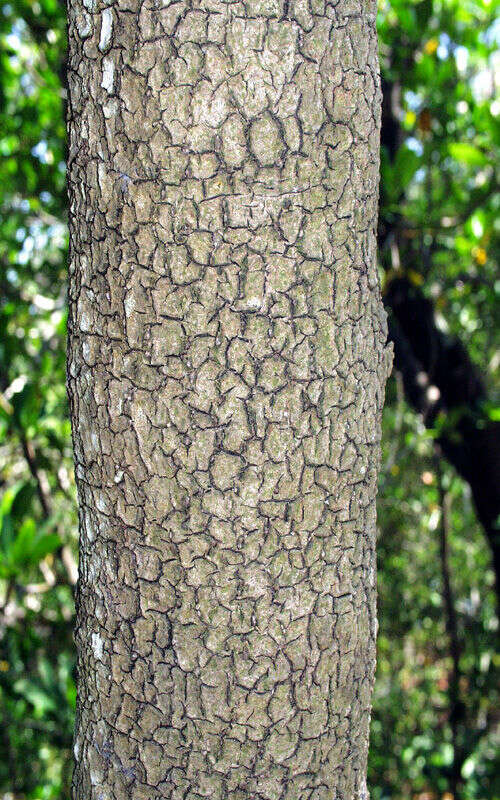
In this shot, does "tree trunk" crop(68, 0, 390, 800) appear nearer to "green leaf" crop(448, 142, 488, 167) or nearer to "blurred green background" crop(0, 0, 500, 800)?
"blurred green background" crop(0, 0, 500, 800)

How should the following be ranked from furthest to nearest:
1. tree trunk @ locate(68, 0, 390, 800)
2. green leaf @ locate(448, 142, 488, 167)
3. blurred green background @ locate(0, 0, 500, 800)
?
blurred green background @ locate(0, 0, 500, 800) < green leaf @ locate(448, 142, 488, 167) < tree trunk @ locate(68, 0, 390, 800)

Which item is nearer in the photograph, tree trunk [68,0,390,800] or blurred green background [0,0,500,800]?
tree trunk [68,0,390,800]

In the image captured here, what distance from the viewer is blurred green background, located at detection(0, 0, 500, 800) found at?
6.97ft

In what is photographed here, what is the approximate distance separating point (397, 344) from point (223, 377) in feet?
5.59

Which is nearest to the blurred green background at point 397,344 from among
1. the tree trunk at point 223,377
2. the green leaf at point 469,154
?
the green leaf at point 469,154

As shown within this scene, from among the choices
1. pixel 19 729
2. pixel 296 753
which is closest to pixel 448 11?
pixel 296 753

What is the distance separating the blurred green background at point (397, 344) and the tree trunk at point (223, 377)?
0.99 metres

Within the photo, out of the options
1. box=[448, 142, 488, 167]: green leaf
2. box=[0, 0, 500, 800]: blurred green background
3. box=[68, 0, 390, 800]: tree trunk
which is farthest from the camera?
box=[0, 0, 500, 800]: blurred green background

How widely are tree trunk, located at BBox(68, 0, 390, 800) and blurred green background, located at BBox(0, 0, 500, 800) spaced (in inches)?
39.1

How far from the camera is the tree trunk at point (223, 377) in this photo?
0.80 metres

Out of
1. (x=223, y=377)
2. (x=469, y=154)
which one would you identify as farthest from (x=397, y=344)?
(x=223, y=377)

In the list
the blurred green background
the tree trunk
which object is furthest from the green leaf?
the tree trunk

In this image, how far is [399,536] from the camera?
3.38 m

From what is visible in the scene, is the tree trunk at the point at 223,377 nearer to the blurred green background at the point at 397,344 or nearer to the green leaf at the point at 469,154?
the blurred green background at the point at 397,344
